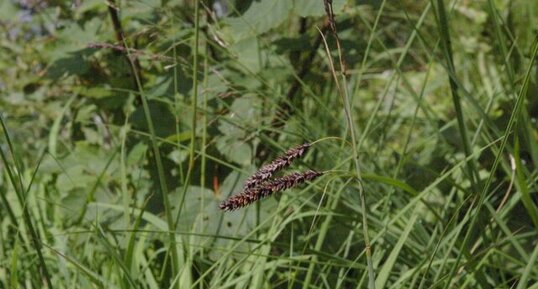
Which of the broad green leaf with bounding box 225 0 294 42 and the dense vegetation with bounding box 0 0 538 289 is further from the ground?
the broad green leaf with bounding box 225 0 294 42

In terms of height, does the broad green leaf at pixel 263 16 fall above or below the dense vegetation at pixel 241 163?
above

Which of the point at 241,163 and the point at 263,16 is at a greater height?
the point at 263,16

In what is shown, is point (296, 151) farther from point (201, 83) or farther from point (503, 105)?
point (503, 105)

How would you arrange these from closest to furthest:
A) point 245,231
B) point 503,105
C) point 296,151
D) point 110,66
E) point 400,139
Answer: point 296,151 < point 245,231 < point 503,105 < point 110,66 < point 400,139

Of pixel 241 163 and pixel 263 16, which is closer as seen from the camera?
Result: pixel 263 16

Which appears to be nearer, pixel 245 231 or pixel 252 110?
pixel 245 231

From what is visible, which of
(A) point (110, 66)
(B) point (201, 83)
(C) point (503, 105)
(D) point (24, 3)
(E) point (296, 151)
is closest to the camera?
(E) point (296, 151)

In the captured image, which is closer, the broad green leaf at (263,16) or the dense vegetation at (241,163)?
the dense vegetation at (241,163)

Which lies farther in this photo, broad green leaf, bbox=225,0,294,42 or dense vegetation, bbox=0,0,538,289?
broad green leaf, bbox=225,0,294,42

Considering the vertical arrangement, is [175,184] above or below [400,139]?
above

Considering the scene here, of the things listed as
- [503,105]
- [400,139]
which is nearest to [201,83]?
[503,105]

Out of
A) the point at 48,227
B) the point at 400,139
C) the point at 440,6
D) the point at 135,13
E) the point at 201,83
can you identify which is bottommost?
the point at 400,139
